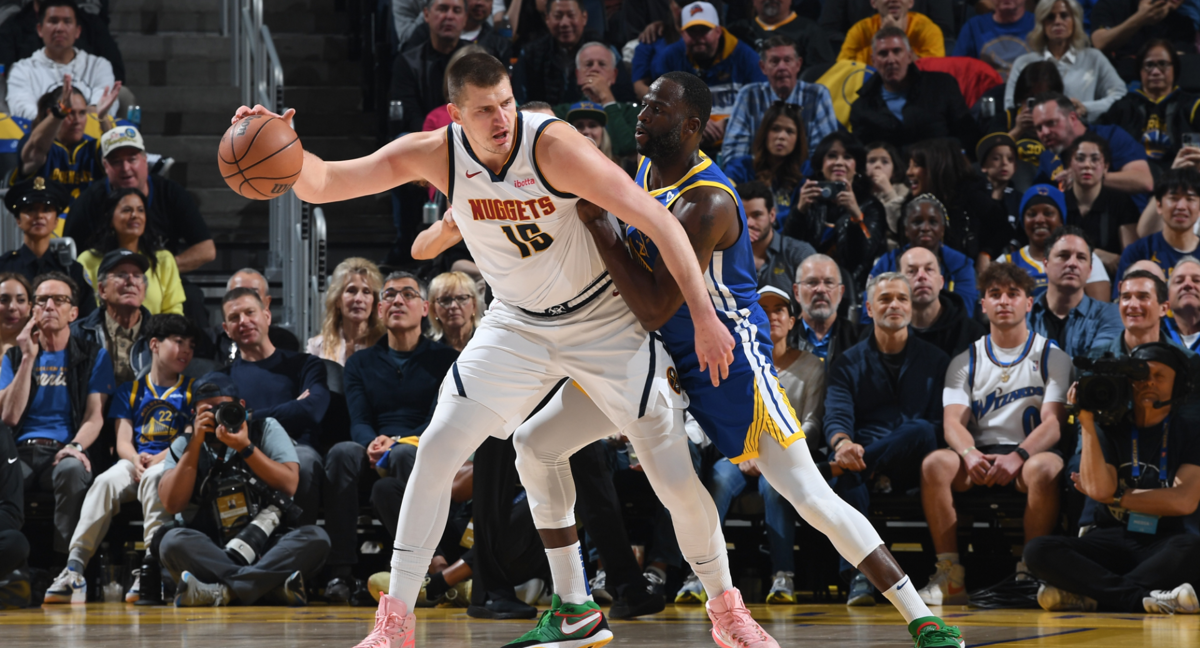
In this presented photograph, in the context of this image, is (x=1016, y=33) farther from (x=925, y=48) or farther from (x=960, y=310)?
(x=960, y=310)

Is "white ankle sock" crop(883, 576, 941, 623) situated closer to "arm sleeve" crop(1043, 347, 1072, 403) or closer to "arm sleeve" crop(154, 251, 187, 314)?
"arm sleeve" crop(1043, 347, 1072, 403)

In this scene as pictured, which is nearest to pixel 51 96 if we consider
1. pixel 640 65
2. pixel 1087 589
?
pixel 640 65

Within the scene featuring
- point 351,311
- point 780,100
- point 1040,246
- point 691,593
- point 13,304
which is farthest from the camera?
point 780,100

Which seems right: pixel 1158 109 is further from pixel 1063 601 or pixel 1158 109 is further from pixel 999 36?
pixel 1063 601

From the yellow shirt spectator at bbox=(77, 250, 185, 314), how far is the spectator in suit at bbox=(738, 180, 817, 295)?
3.90 metres

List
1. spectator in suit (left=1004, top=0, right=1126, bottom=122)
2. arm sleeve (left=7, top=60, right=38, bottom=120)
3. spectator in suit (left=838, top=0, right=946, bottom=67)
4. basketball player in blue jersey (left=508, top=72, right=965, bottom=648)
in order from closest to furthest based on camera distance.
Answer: basketball player in blue jersey (left=508, top=72, right=965, bottom=648)
arm sleeve (left=7, top=60, right=38, bottom=120)
spectator in suit (left=1004, top=0, right=1126, bottom=122)
spectator in suit (left=838, top=0, right=946, bottom=67)

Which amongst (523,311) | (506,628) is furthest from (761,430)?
(506,628)

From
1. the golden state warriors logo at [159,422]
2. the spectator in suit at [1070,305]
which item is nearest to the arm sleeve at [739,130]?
the spectator in suit at [1070,305]

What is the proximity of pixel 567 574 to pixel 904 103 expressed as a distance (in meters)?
6.38

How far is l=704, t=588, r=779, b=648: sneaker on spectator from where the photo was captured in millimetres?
4012

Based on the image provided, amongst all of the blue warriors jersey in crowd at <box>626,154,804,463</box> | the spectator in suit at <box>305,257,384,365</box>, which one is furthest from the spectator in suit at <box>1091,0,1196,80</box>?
A: the blue warriors jersey in crowd at <box>626,154,804,463</box>

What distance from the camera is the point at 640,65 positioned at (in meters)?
10.5

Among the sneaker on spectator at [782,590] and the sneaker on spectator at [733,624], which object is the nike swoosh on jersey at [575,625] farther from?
the sneaker on spectator at [782,590]

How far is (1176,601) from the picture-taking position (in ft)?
19.2
